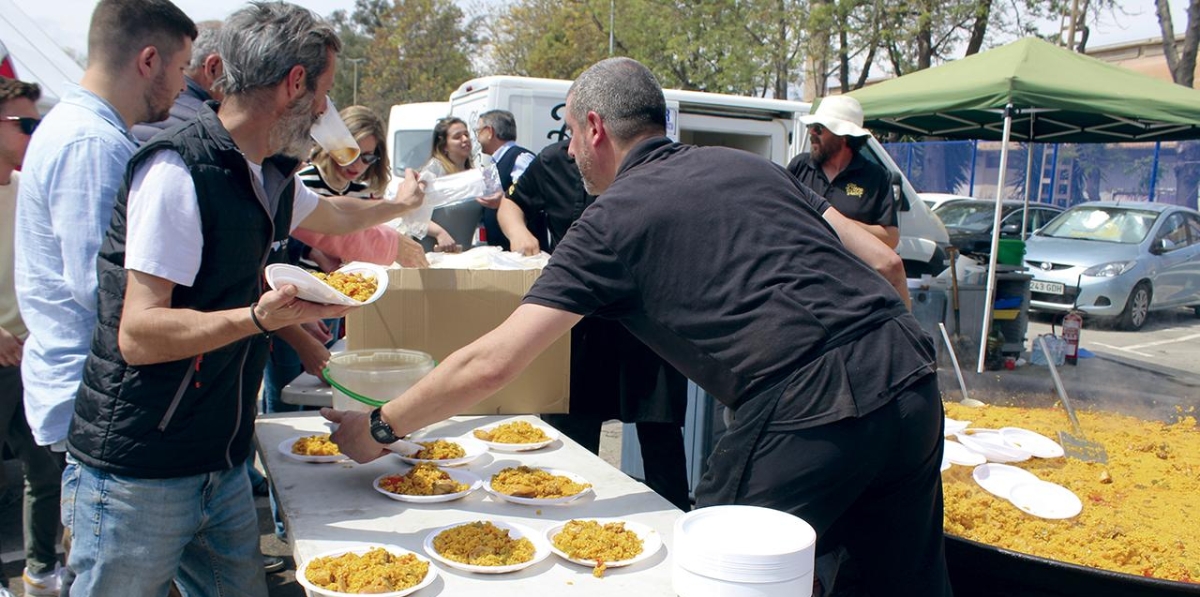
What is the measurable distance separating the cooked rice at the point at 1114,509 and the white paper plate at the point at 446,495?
1.42 meters

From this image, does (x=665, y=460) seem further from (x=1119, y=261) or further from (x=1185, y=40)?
(x=1185, y=40)

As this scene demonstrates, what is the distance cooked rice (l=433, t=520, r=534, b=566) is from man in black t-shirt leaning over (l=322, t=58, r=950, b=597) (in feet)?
0.88

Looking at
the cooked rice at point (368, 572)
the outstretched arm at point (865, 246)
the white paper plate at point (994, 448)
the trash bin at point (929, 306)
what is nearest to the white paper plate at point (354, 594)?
the cooked rice at point (368, 572)

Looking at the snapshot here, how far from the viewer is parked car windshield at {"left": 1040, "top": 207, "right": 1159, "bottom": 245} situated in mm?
11445

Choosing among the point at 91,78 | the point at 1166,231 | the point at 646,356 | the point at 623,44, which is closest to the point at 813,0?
the point at 623,44

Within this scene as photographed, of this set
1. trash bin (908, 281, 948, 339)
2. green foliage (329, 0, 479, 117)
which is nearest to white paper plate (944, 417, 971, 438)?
trash bin (908, 281, 948, 339)

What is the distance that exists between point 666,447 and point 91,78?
7.71 feet

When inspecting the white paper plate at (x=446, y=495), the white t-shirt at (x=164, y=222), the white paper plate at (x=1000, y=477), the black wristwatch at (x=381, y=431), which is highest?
the white t-shirt at (x=164, y=222)

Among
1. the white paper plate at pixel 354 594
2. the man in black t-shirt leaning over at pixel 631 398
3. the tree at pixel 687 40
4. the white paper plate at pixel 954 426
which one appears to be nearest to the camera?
the white paper plate at pixel 354 594

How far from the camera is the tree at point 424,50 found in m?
29.8

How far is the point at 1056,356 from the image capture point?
301 inches

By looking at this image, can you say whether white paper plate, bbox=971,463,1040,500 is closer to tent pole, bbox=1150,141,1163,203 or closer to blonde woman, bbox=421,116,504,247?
blonde woman, bbox=421,116,504,247

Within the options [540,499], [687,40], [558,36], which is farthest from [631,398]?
[558,36]

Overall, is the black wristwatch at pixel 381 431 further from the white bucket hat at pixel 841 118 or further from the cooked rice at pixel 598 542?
the white bucket hat at pixel 841 118
